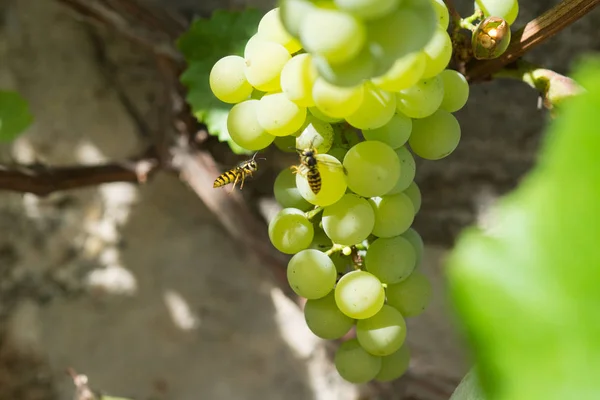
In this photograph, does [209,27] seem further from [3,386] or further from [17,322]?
[3,386]

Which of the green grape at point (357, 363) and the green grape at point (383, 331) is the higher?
the green grape at point (383, 331)

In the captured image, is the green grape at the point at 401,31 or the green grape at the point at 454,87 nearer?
the green grape at the point at 401,31

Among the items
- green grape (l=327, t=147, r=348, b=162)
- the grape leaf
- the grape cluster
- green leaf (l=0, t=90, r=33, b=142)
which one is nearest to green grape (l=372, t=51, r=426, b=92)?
the grape cluster

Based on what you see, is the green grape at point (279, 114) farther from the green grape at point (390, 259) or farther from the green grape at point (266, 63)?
the green grape at point (390, 259)

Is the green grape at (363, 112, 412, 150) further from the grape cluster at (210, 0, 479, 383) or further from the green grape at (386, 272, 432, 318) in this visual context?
the green grape at (386, 272, 432, 318)

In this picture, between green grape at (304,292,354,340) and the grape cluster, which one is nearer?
the grape cluster

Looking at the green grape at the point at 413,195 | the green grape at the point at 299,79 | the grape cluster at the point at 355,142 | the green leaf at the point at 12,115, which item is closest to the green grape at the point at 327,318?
the grape cluster at the point at 355,142

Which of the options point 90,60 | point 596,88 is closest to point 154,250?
point 90,60

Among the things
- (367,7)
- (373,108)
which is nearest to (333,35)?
(367,7)
